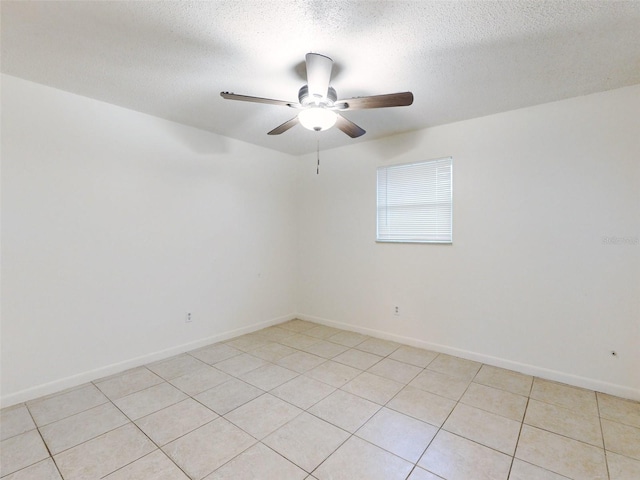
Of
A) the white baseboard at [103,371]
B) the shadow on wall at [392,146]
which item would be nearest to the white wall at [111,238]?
the white baseboard at [103,371]

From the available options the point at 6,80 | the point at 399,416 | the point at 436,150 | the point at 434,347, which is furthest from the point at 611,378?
the point at 6,80

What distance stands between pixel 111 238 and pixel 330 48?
2.56 m

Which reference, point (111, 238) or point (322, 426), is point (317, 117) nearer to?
point (322, 426)

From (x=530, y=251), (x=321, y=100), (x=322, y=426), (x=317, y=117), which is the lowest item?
(x=322, y=426)

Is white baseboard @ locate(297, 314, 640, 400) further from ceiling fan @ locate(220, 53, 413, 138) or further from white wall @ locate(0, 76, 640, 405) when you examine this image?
ceiling fan @ locate(220, 53, 413, 138)

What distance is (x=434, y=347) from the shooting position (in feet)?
11.1

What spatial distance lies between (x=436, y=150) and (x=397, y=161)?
47 cm

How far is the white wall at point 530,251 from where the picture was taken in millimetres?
2449

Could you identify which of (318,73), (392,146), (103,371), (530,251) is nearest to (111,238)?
(103,371)

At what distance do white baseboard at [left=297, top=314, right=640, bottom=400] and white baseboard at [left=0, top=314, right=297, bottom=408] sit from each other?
176 centimetres

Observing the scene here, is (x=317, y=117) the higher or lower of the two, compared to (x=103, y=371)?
higher

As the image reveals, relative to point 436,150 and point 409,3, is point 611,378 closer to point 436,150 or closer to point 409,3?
point 436,150

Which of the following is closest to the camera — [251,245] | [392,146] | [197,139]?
[197,139]

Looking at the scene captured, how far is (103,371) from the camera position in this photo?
2.76m
